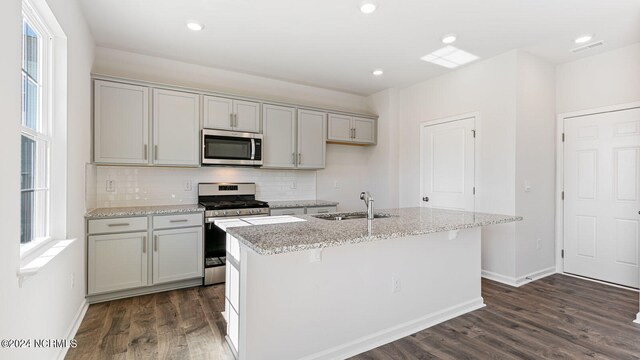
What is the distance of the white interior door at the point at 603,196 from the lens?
3.41m

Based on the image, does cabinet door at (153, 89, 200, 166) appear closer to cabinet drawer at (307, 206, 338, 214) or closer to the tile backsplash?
the tile backsplash

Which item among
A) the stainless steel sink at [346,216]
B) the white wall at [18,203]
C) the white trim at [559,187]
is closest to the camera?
the white wall at [18,203]

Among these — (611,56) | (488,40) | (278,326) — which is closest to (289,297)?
(278,326)

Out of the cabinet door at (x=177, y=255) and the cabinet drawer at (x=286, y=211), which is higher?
the cabinet drawer at (x=286, y=211)

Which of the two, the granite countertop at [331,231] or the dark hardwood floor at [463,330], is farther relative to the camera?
the dark hardwood floor at [463,330]

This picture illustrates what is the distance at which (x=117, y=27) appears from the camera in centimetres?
304

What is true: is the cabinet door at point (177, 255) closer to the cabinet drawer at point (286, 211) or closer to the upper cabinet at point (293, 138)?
the cabinet drawer at point (286, 211)

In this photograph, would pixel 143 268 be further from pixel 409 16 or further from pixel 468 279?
pixel 409 16

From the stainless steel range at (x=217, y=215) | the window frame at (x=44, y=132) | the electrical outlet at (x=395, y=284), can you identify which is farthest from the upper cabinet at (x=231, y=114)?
the electrical outlet at (x=395, y=284)

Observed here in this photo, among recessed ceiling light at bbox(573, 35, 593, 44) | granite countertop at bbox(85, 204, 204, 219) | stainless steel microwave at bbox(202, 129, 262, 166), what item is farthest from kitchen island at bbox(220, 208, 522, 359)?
recessed ceiling light at bbox(573, 35, 593, 44)

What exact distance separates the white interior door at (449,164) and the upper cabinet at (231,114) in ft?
7.76

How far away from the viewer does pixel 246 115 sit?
13.2 ft

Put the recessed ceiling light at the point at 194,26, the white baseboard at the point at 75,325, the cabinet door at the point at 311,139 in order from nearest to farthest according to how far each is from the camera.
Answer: the white baseboard at the point at 75,325 → the recessed ceiling light at the point at 194,26 → the cabinet door at the point at 311,139

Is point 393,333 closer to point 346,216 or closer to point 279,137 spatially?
point 346,216
